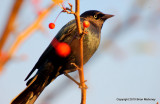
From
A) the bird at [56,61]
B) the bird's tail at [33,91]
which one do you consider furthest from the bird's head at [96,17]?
the bird's tail at [33,91]

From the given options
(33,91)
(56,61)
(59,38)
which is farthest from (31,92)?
(59,38)

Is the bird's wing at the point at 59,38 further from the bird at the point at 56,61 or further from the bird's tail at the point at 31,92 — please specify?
the bird's tail at the point at 31,92

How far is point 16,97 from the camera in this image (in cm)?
452

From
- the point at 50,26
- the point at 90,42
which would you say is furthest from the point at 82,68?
the point at 90,42

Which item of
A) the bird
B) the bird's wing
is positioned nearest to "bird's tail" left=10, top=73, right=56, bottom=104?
the bird

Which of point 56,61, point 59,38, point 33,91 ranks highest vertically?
point 59,38

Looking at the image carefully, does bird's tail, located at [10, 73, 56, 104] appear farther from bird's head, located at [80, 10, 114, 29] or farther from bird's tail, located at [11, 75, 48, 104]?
bird's head, located at [80, 10, 114, 29]

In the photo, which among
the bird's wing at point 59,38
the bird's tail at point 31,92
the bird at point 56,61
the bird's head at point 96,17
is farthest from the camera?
the bird's head at point 96,17

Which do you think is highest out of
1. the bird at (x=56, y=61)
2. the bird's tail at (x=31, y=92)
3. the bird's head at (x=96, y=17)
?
the bird's head at (x=96, y=17)

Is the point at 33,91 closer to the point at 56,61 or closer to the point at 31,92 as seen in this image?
the point at 31,92

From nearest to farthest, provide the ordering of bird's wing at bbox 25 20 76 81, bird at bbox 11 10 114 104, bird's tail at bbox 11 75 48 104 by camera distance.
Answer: bird's tail at bbox 11 75 48 104 < bird at bbox 11 10 114 104 < bird's wing at bbox 25 20 76 81

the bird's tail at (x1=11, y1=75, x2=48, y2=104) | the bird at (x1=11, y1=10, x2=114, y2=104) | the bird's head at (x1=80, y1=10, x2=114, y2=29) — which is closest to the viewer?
the bird's tail at (x1=11, y1=75, x2=48, y2=104)

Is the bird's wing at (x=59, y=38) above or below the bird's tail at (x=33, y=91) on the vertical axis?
above

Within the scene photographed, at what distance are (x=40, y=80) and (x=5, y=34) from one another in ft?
13.2
